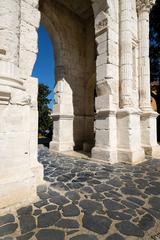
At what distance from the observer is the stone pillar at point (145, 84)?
6676 mm

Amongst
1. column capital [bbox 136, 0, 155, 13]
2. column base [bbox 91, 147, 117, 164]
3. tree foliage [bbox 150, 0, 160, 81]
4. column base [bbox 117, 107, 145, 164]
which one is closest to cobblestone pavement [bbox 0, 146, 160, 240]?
column base [bbox 91, 147, 117, 164]

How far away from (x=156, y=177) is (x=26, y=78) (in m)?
3.71

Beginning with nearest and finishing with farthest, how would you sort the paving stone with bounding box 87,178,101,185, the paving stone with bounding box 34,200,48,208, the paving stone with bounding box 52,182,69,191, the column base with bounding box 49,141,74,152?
the paving stone with bounding box 34,200,48,208
the paving stone with bounding box 52,182,69,191
the paving stone with bounding box 87,178,101,185
the column base with bounding box 49,141,74,152

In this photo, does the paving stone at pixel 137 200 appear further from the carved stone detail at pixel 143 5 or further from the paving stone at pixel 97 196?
the carved stone detail at pixel 143 5

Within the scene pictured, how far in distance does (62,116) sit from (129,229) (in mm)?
5973

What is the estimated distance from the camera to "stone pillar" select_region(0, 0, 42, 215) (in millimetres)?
2578

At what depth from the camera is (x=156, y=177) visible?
411cm

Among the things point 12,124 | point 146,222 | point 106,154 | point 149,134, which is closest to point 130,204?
point 146,222

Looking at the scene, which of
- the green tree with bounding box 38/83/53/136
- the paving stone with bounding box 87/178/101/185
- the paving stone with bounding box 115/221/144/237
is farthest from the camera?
the green tree with bounding box 38/83/53/136

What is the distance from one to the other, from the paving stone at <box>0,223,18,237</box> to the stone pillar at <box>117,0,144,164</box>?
3903mm

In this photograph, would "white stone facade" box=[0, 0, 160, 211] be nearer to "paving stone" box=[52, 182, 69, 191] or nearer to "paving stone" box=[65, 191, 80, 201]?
"paving stone" box=[52, 182, 69, 191]

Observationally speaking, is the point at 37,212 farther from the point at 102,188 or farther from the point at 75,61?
the point at 75,61

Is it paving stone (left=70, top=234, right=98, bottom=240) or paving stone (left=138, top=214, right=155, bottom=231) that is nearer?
paving stone (left=70, top=234, right=98, bottom=240)

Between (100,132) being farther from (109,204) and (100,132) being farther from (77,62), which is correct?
(77,62)
